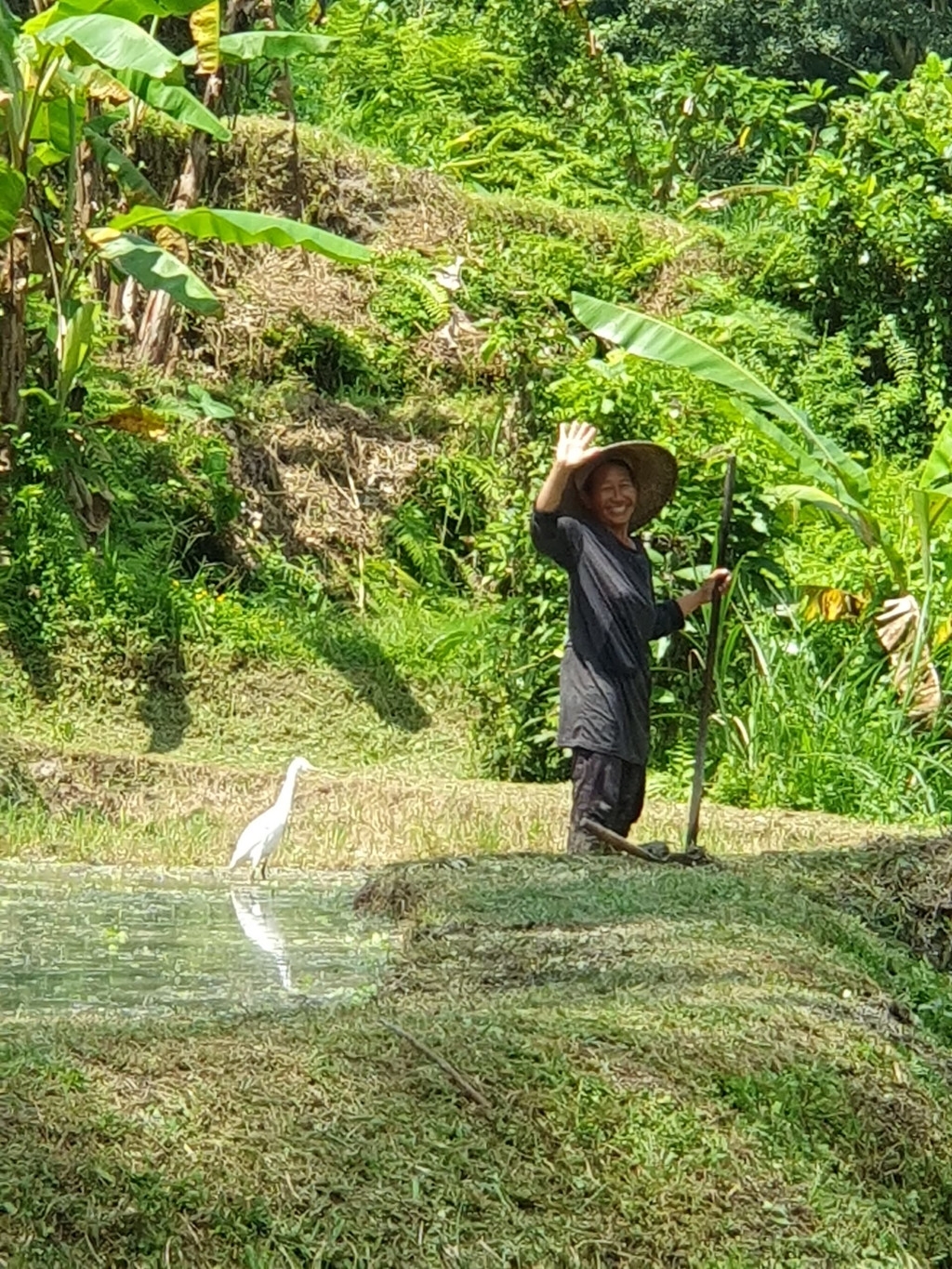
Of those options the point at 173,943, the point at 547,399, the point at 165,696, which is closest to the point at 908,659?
the point at 547,399

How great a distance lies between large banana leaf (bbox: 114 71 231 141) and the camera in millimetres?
9930

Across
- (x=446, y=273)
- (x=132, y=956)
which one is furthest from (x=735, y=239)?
(x=132, y=956)

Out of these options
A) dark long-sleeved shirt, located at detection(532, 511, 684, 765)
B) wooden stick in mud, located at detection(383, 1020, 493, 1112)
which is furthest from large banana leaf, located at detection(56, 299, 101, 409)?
wooden stick in mud, located at detection(383, 1020, 493, 1112)

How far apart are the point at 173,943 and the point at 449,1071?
238 centimetres

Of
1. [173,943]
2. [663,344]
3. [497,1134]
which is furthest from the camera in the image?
[663,344]

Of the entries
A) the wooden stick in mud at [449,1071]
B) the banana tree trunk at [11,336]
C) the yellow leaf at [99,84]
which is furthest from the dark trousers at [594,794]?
the yellow leaf at [99,84]

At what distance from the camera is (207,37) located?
10.4 m

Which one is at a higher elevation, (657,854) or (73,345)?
(73,345)

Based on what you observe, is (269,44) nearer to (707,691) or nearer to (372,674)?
(372,674)

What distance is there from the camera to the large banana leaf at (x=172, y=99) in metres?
9.93

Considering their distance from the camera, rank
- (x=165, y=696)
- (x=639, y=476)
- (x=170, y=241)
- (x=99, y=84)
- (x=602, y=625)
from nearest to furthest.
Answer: (x=602, y=625) < (x=639, y=476) < (x=99, y=84) < (x=165, y=696) < (x=170, y=241)

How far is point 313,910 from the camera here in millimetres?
6246

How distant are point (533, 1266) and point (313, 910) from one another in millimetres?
3362

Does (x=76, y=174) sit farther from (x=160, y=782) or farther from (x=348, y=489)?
(x=160, y=782)
